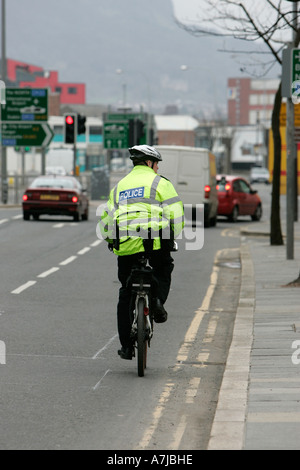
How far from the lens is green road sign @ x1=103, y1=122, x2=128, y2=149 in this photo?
181 feet

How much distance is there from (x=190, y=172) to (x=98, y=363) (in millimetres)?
23696

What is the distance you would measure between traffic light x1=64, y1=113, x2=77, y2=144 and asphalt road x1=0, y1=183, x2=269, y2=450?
82.8 feet

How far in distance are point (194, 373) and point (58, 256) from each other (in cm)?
1236

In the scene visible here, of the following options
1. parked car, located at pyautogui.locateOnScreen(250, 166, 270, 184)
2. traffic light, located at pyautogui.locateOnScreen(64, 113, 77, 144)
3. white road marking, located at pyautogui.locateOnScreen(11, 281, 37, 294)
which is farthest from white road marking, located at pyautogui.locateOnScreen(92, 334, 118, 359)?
parked car, located at pyautogui.locateOnScreen(250, 166, 270, 184)

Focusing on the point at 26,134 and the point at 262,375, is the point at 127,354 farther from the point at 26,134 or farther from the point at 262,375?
the point at 26,134

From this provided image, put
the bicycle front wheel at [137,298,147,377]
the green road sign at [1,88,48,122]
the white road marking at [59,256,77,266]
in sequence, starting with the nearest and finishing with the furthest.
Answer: the bicycle front wheel at [137,298,147,377] < the white road marking at [59,256,77,266] < the green road sign at [1,88,48,122]

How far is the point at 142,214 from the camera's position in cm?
859

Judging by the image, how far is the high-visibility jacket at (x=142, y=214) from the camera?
8578mm

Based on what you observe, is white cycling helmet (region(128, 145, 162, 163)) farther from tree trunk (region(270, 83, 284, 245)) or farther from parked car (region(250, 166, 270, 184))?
parked car (region(250, 166, 270, 184))

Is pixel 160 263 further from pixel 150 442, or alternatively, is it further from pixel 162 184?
pixel 150 442

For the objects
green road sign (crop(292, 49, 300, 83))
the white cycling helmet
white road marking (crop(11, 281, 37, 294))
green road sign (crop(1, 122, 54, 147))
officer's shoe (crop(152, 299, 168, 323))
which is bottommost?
white road marking (crop(11, 281, 37, 294))

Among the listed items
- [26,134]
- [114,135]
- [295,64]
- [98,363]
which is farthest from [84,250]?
[114,135]

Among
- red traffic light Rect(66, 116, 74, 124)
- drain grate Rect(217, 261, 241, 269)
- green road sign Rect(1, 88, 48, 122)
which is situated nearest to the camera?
drain grate Rect(217, 261, 241, 269)
